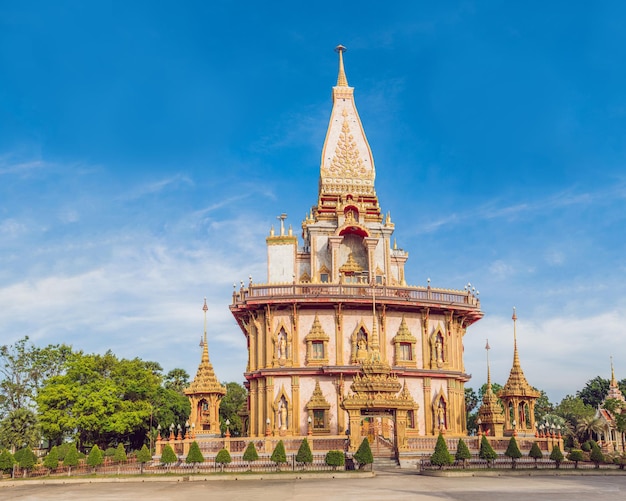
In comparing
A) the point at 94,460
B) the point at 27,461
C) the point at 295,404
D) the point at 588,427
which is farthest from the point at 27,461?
the point at 588,427

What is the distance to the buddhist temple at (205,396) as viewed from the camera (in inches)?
1811

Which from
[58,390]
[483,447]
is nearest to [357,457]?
[483,447]

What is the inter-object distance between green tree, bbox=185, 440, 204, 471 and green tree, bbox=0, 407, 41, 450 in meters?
24.5

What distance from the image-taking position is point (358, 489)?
26.4 meters

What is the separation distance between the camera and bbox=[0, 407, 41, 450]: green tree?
54.8 m

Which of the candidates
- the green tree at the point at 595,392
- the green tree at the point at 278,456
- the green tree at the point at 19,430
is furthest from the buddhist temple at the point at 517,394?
the green tree at the point at 595,392

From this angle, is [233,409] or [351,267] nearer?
[351,267]

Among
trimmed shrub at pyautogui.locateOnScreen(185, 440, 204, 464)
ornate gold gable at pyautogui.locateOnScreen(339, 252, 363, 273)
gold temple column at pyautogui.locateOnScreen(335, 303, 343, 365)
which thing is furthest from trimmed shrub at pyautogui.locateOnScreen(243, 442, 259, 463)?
ornate gold gable at pyautogui.locateOnScreen(339, 252, 363, 273)

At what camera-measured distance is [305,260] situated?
5481 centimetres

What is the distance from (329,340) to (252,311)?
5302 mm

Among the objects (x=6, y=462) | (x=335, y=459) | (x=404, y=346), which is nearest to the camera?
(x=335, y=459)

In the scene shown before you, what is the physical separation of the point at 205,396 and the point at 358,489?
71.4 ft

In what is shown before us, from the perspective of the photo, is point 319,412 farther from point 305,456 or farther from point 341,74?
point 341,74

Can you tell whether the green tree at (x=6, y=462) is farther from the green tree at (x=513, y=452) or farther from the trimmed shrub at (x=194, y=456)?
the green tree at (x=513, y=452)
